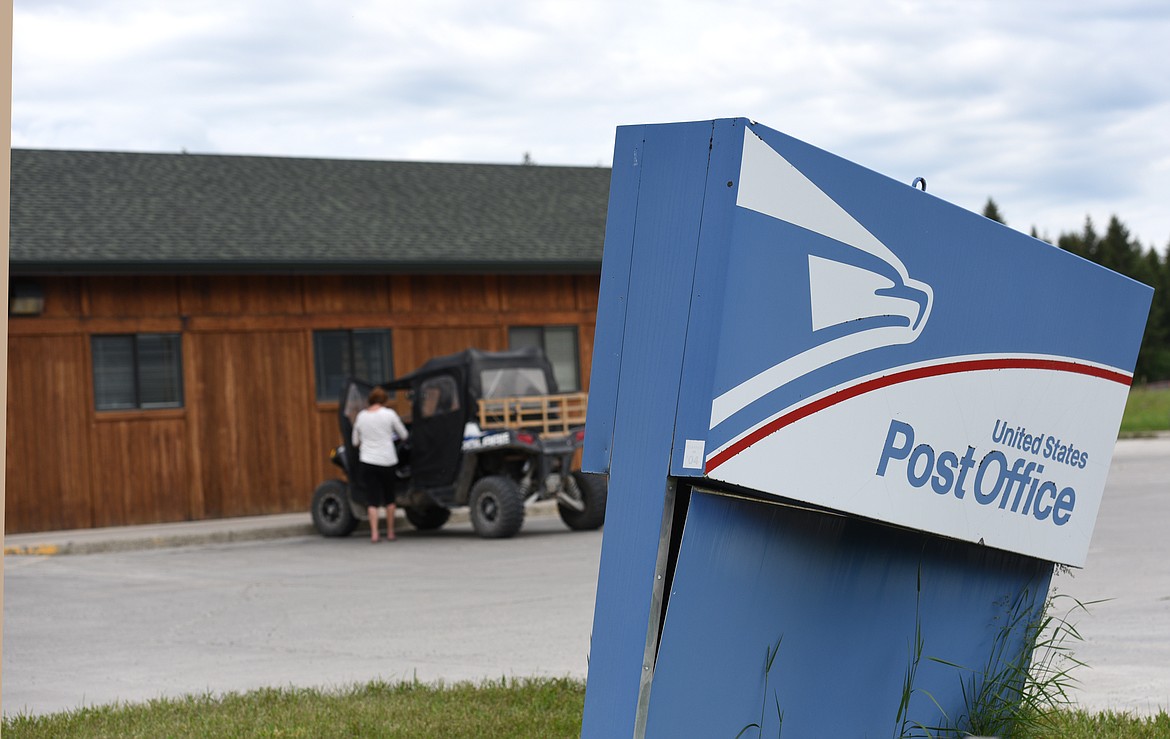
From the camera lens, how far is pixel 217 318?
850 inches

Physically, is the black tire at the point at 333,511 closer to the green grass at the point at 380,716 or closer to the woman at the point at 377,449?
the woman at the point at 377,449

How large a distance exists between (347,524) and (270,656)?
974 cm

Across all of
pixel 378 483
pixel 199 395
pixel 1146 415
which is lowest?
pixel 1146 415

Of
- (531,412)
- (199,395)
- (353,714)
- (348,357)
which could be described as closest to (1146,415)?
(348,357)

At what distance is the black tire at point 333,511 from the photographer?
1872cm

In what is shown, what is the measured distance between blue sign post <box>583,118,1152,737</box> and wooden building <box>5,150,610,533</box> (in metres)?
16.7

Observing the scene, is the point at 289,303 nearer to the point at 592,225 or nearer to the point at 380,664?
the point at 592,225

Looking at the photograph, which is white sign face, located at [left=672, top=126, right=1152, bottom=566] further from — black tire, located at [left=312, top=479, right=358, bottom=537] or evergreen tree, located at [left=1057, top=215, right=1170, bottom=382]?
evergreen tree, located at [left=1057, top=215, right=1170, bottom=382]

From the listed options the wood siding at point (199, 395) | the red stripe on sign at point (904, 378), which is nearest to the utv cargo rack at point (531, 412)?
the wood siding at point (199, 395)

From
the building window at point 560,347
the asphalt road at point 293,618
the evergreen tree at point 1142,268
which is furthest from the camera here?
the evergreen tree at point 1142,268

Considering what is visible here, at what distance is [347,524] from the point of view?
18734 mm

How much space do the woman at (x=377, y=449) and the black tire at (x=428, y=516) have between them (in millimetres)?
1108

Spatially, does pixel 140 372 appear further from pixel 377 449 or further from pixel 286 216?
pixel 377 449

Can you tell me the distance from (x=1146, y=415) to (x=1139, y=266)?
175 ft
